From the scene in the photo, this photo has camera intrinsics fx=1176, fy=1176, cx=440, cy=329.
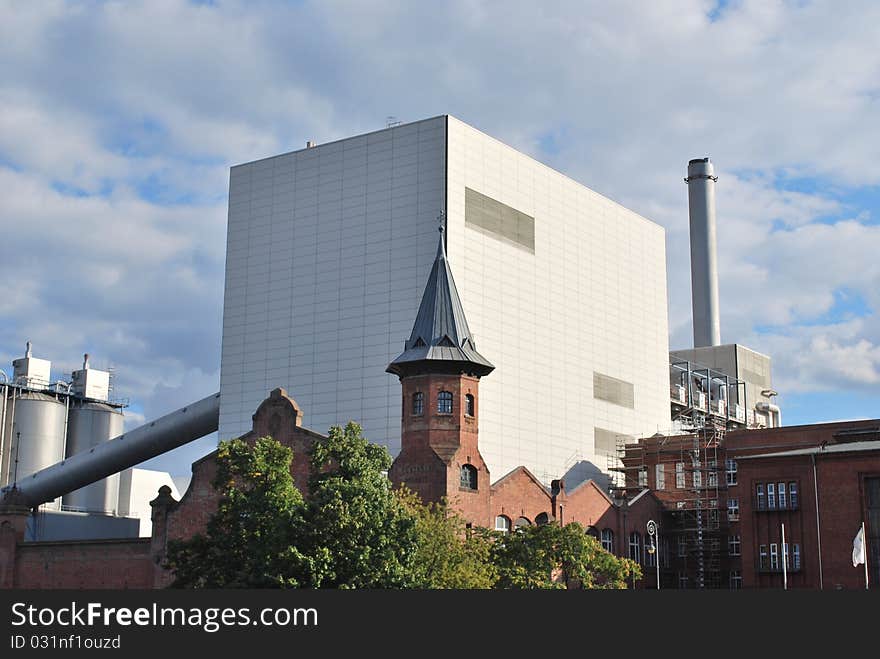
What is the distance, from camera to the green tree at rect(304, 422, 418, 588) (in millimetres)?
45656

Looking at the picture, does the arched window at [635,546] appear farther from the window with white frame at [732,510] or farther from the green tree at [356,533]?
the green tree at [356,533]

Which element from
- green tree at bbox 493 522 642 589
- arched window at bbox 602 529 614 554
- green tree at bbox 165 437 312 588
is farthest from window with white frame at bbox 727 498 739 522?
green tree at bbox 165 437 312 588

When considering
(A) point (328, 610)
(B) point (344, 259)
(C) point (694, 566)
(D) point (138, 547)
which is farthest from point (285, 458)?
(C) point (694, 566)

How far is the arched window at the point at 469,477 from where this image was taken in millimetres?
67812

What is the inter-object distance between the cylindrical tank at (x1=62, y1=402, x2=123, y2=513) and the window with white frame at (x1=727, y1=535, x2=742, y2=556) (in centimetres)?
5578

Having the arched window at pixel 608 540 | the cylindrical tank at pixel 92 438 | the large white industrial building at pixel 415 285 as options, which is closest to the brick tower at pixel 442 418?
the large white industrial building at pixel 415 285

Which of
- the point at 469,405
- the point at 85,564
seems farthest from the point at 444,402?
the point at 85,564

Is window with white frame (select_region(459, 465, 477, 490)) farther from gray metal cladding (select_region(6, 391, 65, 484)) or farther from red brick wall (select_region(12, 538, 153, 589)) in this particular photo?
gray metal cladding (select_region(6, 391, 65, 484))

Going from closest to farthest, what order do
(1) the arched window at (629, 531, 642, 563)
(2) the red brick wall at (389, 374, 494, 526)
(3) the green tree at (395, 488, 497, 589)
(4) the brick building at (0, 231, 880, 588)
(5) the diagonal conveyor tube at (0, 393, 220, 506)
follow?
(3) the green tree at (395, 488, 497, 589)
(2) the red brick wall at (389, 374, 494, 526)
(4) the brick building at (0, 231, 880, 588)
(1) the arched window at (629, 531, 642, 563)
(5) the diagonal conveyor tube at (0, 393, 220, 506)

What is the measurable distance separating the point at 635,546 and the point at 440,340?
2728cm

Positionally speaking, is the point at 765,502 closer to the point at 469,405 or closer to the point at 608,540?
the point at 608,540

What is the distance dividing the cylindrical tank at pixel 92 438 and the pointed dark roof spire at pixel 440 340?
48.0 metres

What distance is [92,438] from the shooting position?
109375 millimetres

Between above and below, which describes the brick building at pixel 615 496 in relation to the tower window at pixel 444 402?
below
